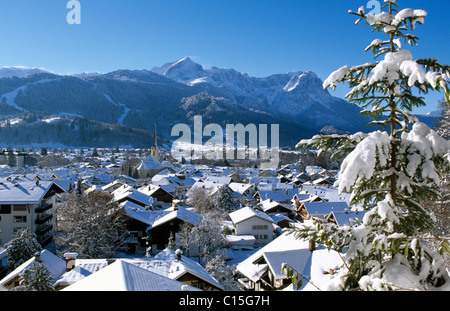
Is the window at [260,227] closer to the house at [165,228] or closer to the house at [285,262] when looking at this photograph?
the house at [165,228]

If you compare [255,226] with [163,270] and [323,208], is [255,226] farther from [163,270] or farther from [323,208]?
[163,270]

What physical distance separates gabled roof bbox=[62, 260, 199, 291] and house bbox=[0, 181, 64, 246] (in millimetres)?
23090

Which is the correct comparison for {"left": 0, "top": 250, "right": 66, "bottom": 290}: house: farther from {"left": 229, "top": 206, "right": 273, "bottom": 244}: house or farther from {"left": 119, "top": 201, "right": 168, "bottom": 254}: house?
{"left": 229, "top": 206, "right": 273, "bottom": 244}: house

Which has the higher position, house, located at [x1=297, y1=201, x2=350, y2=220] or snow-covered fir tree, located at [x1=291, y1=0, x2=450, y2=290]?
snow-covered fir tree, located at [x1=291, y1=0, x2=450, y2=290]

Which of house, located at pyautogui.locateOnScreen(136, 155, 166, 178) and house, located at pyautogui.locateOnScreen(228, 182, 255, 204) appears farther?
house, located at pyautogui.locateOnScreen(136, 155, 166, 178)

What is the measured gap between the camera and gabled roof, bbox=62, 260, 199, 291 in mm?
7613

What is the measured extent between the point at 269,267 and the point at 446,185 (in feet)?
28.5

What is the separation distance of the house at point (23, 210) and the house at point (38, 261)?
11.9 meters

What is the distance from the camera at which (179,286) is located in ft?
33.6

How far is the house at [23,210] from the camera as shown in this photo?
28.5m

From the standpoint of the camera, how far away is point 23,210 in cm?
2859

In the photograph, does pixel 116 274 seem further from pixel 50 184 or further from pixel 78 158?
pixel 78 158

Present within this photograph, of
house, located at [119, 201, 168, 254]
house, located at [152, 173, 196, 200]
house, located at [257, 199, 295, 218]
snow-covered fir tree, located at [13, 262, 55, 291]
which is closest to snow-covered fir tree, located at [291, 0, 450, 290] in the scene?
snow-covered fir tree, located at [13, 262, 55, 291]
